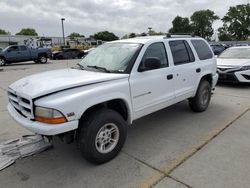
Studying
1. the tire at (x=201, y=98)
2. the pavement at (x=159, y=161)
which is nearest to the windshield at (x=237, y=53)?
the tire at (x=201, y=98)

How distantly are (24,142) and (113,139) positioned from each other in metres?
1.64

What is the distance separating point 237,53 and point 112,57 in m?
7.44

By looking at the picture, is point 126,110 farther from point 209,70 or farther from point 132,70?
point 209,70

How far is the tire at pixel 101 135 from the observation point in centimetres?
318

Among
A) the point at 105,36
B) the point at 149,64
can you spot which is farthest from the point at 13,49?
the point at 105,36

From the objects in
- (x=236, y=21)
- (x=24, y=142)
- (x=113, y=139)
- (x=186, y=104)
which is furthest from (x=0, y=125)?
(x=236, y=21)

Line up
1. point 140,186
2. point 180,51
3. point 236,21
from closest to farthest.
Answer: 1. point 140,186
2. point 180,51
3. point 236,21

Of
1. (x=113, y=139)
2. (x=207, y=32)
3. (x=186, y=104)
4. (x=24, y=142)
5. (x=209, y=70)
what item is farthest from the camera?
(x=207, y=32)

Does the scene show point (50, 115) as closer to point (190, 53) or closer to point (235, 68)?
point (190, 53)

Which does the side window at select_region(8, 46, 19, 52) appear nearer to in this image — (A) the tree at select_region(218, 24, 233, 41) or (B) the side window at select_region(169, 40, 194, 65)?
(B) the side window at select_region(169, 40, 194, 65)

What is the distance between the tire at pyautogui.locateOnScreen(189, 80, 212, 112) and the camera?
5455mm

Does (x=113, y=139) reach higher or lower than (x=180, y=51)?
lower

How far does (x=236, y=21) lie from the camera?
3140 inches

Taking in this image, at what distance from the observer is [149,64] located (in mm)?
3807
